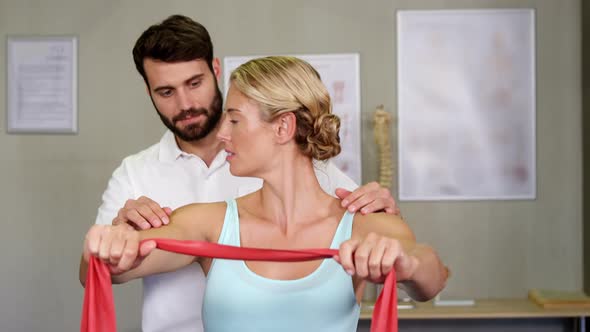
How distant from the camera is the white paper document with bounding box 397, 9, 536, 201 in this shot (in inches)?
161

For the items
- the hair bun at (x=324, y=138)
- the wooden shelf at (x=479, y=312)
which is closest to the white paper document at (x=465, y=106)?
the wooden shelf at (x=479, y=312)

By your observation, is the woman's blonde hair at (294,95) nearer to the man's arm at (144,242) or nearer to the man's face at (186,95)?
the man's arm at (144,242)

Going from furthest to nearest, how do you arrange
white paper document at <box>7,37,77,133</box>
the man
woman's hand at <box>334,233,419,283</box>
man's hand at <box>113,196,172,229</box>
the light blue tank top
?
white paper document at <box>7,37,77,133</box> → the man → man's hand at <box>113,196,172,229</box> → the light blue tank top → woman's hand at <box>334,233,419,283</box>

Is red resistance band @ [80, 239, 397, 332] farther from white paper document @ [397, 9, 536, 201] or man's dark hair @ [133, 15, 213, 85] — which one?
white paper document @ [397, 9, 536, 201]

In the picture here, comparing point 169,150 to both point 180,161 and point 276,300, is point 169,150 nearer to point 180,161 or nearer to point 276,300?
point 180,161

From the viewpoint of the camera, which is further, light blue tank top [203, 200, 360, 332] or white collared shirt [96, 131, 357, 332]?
white collared shirt [96, 131, 357, 332]

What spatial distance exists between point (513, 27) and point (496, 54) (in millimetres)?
159

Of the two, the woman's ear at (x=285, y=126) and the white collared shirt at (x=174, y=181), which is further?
the white collared shirt at (x=174, y=181)

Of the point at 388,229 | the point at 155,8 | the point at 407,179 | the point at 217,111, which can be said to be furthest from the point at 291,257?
the point at 155,8

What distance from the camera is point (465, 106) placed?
411 centimetres

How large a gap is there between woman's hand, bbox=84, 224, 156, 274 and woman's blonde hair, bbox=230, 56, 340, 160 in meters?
0.50

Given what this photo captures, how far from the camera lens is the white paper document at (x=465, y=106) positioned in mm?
4086

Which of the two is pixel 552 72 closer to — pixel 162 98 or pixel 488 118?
pixel 488 118

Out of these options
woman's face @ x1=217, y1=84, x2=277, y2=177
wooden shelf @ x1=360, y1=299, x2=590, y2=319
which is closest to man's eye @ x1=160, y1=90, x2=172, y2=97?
woman's face @ x1=217, y1=84, x2=277, y2=177
